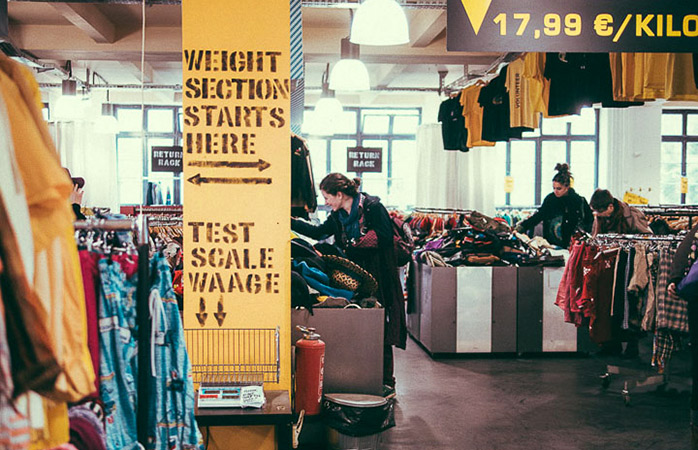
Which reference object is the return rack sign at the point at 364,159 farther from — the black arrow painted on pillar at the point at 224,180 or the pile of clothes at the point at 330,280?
the black arrow painted on pillar at the point at 224,180

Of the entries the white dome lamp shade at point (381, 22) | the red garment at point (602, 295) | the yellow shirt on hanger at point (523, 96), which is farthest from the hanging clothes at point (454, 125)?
the white dome lamp shade at point (381, 22)

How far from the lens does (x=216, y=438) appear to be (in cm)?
356

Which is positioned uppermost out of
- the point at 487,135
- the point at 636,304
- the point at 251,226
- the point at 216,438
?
the point at 487,135

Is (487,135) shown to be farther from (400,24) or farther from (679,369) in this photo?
(400,24)

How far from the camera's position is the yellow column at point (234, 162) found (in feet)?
11.6

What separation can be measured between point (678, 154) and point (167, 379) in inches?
589

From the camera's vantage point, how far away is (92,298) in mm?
1997

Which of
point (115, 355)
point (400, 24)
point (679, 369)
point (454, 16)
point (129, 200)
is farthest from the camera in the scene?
point (129, 200)

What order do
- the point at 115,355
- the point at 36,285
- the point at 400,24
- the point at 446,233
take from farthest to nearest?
the point at 446,233 → the point at 400,24 → the point at 115,355 → the point at 36,285

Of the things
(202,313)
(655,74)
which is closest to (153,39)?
(655,74)

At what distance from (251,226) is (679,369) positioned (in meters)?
5.03

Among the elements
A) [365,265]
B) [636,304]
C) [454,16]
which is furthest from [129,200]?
[454,16]

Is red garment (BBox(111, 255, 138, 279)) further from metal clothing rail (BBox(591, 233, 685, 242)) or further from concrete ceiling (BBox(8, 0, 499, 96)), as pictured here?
concrete ceiling (BBox(8, 0, 499, 96))

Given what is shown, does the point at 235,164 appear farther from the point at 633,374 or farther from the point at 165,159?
the point at 165,159
